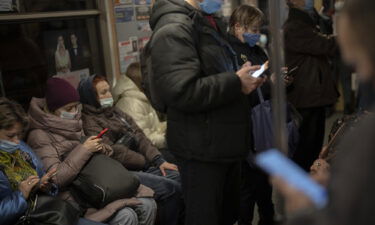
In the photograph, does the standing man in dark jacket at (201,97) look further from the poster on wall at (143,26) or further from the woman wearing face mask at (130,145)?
the poster on wall at (143,26)

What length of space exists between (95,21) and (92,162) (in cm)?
155

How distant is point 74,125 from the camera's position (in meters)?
2.76

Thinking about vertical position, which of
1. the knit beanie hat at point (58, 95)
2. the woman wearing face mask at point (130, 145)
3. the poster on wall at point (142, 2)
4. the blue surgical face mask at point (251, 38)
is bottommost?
the woman wearing face mask at point (130, 145)

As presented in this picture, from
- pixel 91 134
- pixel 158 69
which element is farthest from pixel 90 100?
pixel 158 69

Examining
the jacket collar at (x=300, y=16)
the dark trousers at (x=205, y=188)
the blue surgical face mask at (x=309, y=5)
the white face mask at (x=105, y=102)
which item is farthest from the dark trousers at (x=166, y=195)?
the blue surgical face mask at (x=309, y=5)

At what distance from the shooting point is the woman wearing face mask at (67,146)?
8.30ft

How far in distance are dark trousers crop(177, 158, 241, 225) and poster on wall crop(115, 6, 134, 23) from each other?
199 cm

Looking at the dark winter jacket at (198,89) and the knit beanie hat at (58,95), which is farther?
the knit beanie hat at (58,95)

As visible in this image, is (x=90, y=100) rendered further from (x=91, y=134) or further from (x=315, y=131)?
(x=315, y=131)

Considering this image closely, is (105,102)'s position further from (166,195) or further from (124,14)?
(124,14)

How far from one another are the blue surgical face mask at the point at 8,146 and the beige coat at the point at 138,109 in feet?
3.96

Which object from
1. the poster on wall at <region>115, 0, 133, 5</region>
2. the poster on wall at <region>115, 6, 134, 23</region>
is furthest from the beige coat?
the poster on wall at <region>115, 0, 133, 5</region>

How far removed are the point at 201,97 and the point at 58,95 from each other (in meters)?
1.17

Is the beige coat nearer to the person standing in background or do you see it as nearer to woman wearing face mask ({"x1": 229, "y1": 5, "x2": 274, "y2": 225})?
the person standing in background
